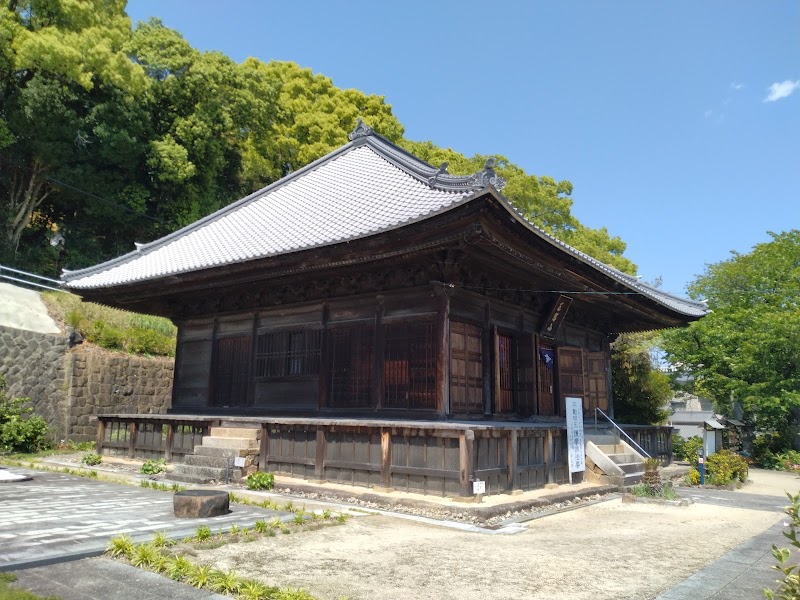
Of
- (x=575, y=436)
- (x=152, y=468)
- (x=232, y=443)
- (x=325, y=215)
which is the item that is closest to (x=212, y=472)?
(x=232, y=443)

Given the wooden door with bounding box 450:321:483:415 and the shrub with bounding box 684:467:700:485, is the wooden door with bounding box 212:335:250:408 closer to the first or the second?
the wooden door with bounding box 450:321:483:415

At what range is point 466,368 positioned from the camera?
12078 mm

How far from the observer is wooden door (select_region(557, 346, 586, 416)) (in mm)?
15367

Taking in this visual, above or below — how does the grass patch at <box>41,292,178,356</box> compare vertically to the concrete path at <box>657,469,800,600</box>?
above

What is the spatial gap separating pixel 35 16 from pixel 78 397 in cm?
1669

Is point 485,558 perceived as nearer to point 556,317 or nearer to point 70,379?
point 556,317

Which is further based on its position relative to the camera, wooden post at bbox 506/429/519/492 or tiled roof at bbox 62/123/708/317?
tiled roof at bbox 62/123/708/317

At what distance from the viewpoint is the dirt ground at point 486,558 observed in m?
5.14

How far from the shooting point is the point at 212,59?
29531 mm

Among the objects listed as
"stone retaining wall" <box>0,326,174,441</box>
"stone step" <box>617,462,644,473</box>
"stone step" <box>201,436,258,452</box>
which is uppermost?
"stone retaining wall" <box>0,326,174,441</box>

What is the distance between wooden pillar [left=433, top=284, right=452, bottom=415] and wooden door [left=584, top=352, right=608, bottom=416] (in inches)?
258

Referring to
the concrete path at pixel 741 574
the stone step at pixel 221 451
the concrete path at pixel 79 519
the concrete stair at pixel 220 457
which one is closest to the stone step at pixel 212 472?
the concrete stair at pixel 220 457

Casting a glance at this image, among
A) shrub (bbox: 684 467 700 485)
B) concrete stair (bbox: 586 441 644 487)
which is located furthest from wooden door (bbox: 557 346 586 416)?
shrub (bbox: 684 467 700 485)

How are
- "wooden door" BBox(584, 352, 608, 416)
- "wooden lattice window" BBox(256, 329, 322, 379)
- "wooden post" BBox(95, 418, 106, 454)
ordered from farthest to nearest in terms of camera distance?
"wooden door" BBox(584, 352, 608, 416) < "wooden post" BBox(95, 418, 106, 454) < "wooden lattice window" BBox(256, 329, 322, 379)
